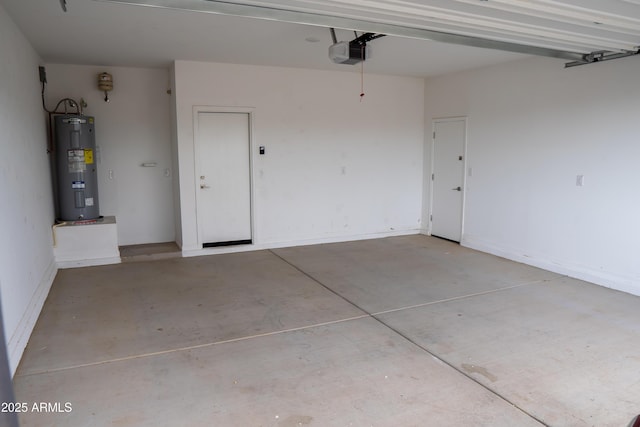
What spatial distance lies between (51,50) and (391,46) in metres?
3.92

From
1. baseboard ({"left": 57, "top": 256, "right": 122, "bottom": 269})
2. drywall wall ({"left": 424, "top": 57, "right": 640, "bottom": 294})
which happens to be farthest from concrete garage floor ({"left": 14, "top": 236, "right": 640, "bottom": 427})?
drywall wall ({"left": 424, "top": 57, "right": 640, "bottom": 294})

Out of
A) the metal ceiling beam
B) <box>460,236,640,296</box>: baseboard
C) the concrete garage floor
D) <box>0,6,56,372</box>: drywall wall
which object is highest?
the metal ceiling beam

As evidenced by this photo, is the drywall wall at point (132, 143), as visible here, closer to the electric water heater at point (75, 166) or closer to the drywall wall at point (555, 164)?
the electric water heater at point (75, 166)

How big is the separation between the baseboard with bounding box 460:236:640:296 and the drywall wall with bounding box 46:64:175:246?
4.71m

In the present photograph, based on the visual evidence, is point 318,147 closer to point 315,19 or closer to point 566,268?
point 315,19

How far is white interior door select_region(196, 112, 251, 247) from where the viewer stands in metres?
6.18

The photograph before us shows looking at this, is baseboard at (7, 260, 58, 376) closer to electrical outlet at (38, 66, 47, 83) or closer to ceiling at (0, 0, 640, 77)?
electrical outlet at (38, 66, 47, 83)

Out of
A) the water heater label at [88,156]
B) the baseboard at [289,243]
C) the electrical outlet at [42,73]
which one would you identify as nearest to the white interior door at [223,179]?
the baseboard at [289,243]

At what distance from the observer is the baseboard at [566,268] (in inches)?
184

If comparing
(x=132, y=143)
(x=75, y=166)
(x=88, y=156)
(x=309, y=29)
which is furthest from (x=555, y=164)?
(x=75, y=166)

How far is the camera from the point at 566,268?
5.27m

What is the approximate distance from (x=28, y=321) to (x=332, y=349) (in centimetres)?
249

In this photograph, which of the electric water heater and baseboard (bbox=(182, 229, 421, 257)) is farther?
baseboard (bbox=(182, 229, 421, 257))

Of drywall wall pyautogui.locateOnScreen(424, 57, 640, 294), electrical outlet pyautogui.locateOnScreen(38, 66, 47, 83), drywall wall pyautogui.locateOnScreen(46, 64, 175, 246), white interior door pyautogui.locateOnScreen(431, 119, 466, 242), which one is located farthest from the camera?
white interior door pyautogui.locateOnScreen(431, 119, 466, 242)
